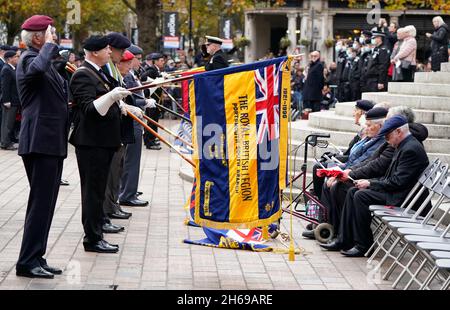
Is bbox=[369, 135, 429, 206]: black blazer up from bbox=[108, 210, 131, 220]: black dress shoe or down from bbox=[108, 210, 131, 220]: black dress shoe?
up

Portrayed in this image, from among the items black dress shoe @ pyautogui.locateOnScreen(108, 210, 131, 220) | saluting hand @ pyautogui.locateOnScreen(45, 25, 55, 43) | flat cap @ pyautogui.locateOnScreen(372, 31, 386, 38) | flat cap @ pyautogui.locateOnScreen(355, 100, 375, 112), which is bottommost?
black dress shoe @ pyautogui.locateOnScreen(108, 210, 131, 220)

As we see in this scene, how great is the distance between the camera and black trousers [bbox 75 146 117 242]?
9.78 metres

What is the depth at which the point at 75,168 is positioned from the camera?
18.3 m

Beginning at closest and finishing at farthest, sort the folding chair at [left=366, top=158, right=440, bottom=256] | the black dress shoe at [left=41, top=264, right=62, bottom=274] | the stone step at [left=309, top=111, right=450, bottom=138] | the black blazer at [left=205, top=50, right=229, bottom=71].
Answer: the black dress shoe at [left=41, top=264, right=62, bottom=274] → the folding chair at [left=366, top=158, right=440, bottom=256] → the black blazer at [left=205, top=50, right=229, bottom=71] → the stone step at [left=309, top=111, right=450, bottom=138]

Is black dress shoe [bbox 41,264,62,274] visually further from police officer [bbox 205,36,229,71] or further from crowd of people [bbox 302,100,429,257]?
police officer [bbox 205,36,229,71]

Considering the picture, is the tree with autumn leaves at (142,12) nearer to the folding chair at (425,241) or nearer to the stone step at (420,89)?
the stone step at (420,89)

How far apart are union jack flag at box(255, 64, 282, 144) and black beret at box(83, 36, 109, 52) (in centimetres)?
158

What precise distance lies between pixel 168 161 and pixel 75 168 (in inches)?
91.7

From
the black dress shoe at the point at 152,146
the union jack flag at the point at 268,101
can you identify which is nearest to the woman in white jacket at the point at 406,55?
the black dress shoe at the point at 152,146

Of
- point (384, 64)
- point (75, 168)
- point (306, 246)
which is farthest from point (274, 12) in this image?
point (306, 246)

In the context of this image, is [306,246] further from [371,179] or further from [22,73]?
[22,73]

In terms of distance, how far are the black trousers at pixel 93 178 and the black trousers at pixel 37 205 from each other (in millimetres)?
997

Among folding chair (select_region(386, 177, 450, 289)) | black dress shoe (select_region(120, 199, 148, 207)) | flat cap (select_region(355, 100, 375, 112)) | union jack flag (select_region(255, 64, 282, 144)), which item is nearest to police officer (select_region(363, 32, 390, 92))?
black dress shoe (select_region(120, 199, 148, 207))
